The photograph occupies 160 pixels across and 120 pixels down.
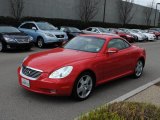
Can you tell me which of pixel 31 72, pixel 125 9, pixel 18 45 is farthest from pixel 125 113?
pixel 125 9

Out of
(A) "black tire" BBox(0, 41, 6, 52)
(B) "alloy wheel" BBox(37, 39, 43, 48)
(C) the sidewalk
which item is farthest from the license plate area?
(B) "alloy wheel" BBox(37, 39, 43, 48)

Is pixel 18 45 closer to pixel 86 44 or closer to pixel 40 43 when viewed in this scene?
pixel 40 43

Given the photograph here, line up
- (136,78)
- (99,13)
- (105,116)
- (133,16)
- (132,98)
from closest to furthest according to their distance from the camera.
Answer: (105,116), (132,98), (136,78), (99,13), (133,16)

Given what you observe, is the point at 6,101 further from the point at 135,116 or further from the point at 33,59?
the point at 135,116

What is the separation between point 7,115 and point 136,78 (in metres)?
4.88

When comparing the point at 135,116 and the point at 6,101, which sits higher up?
the point at 135,116

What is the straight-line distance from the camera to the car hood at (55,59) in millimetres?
6109

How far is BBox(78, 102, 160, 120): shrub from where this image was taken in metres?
3.11

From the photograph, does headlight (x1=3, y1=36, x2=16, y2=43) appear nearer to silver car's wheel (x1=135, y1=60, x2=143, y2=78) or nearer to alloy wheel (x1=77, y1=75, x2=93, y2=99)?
silver car's wheel (x1=135, y1=60, x2=143, y2=78)

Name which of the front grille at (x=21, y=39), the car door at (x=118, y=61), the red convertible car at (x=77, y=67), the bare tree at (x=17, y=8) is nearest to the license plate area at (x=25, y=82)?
the red convertible car at (x=77, y=67)

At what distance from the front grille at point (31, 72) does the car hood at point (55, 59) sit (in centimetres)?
9

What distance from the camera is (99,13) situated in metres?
45.5

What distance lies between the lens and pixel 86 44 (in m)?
7.55

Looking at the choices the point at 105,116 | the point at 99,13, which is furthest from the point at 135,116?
the point at 99,13
